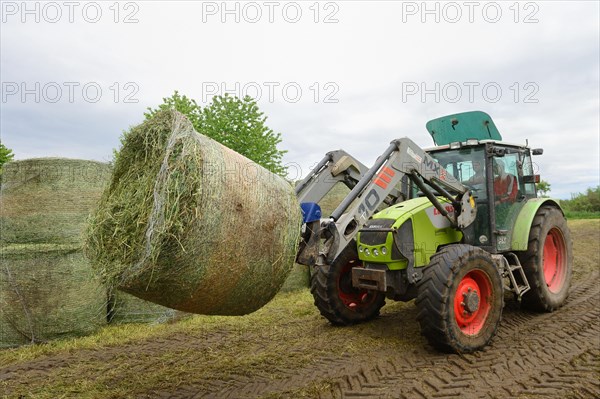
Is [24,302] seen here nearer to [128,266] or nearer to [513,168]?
[128,266]

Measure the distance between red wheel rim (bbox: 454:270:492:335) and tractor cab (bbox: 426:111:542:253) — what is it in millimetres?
794

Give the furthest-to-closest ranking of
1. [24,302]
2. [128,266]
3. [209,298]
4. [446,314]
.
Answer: [24,302] → [446,314] → [209,298] → [128,266]

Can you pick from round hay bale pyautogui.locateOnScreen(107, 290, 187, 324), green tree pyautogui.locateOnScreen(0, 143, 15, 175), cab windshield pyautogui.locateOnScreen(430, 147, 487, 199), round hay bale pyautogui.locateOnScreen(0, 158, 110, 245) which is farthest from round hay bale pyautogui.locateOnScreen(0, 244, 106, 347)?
green tree pyautogui.locateOnScreen(0, 143, 15, 175)

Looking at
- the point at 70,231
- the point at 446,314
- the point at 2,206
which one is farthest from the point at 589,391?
the point at 2,206

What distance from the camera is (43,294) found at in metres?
5.70

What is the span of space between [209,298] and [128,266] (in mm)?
596

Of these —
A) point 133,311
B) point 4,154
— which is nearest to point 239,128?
point 133,311

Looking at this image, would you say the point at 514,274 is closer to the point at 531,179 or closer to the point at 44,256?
the point at 531,179

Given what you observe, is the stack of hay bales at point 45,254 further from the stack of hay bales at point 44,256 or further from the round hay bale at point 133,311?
the round hay bale at point 133,311

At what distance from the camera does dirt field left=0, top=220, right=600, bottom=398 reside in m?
3.90

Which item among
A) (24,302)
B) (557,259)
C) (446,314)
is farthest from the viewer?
(557,259)

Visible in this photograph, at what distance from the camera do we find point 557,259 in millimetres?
6781

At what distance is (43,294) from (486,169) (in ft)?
19.3

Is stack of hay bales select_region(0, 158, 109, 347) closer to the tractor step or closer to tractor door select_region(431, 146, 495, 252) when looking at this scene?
tractor door select_region(431, 146, 495, 252)
